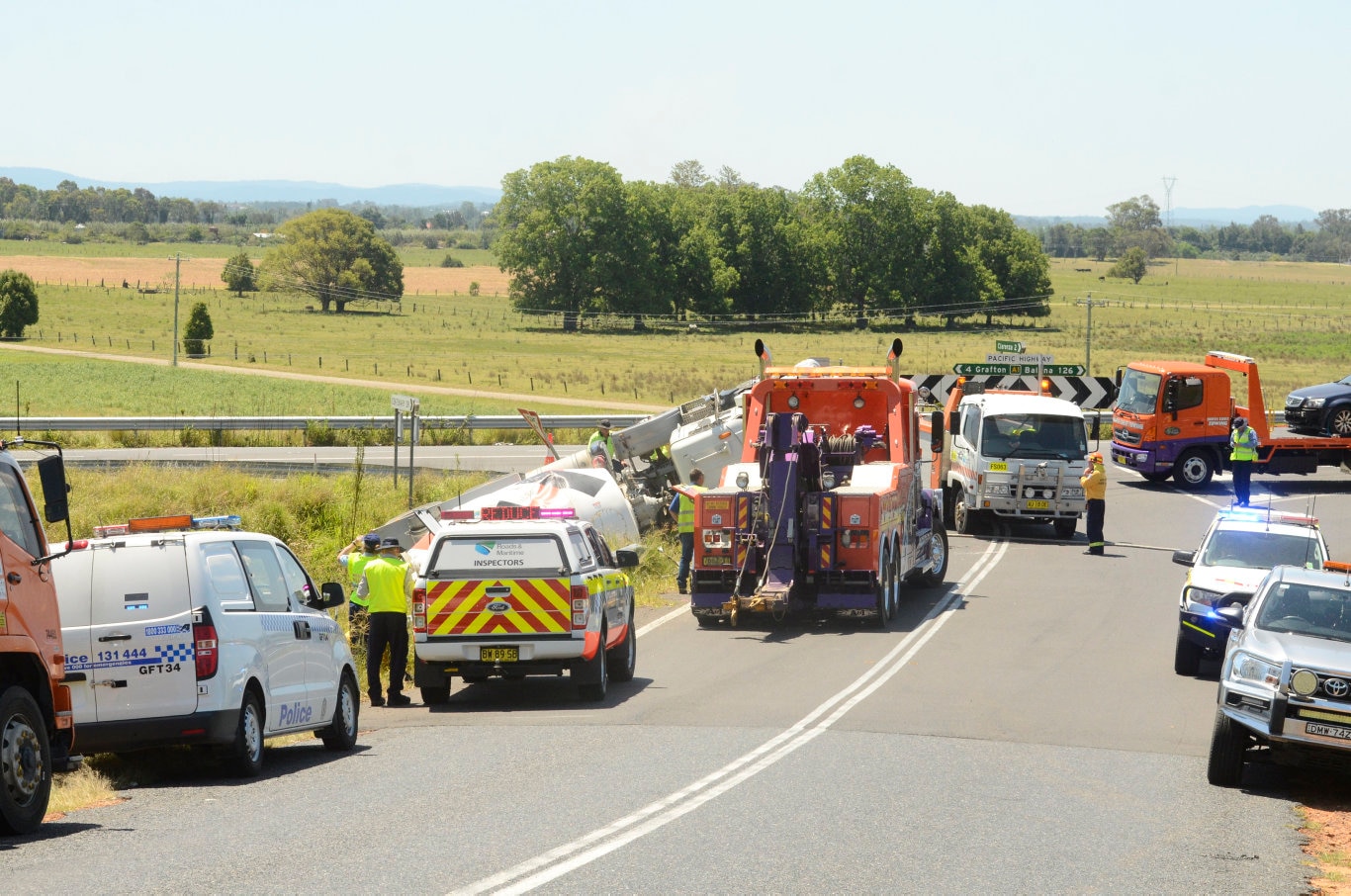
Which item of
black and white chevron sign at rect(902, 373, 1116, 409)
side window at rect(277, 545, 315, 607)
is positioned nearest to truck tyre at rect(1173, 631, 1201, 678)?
side window at rect(277, 545, 315, 607)

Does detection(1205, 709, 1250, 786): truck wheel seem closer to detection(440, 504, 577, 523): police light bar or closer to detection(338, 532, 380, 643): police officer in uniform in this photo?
detection(440, 504, 577, 523): police light bar

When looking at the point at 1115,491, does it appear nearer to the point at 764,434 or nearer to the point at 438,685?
the point at 764,434

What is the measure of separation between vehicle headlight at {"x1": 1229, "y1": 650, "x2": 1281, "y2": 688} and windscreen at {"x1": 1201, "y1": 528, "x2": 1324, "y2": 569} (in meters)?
5.69

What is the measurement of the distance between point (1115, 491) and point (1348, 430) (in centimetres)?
575

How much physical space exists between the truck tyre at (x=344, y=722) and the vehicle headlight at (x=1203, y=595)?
8.92 meters

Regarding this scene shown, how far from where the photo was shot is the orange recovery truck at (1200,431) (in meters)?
37.0

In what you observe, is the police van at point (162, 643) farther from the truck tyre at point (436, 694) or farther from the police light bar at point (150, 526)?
the truck tyre at point (436, 694)

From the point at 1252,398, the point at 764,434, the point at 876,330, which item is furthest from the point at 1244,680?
the point at 876,330

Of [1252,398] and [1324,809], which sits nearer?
[1324,809]

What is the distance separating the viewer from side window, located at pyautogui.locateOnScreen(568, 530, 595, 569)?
15.3 metres

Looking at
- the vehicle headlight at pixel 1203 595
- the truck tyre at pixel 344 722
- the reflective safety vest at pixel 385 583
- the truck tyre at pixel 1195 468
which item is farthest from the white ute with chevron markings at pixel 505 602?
the truck tyre at pixel 1195 468

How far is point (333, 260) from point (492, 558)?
417ft

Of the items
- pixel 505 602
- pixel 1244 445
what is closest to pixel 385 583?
pixel 505 602

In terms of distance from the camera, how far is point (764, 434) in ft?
67.4
